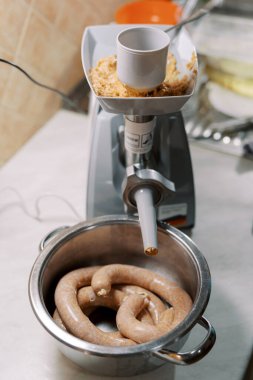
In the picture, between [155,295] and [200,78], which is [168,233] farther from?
[200,78]

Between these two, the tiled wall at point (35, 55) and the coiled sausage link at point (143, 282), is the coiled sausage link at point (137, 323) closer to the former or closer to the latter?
the coiled sausage link at point (143, 282)

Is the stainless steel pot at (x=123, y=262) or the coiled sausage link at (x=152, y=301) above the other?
the stainless steel pot at (x=123, y=262)

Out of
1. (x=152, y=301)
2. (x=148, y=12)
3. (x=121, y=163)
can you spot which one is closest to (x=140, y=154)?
(x=121, y=163)

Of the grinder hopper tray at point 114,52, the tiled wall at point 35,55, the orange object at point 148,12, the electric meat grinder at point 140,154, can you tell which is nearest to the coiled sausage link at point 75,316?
the electric meat grinder at point 140,154

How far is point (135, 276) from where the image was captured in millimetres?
706

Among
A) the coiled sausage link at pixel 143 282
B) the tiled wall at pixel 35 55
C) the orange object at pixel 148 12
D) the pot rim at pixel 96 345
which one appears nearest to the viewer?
the pot rim at pixel 96 345

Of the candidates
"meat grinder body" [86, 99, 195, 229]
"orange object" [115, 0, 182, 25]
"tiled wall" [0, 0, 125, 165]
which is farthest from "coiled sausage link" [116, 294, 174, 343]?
"orange object" [115, 0, 182, 25]

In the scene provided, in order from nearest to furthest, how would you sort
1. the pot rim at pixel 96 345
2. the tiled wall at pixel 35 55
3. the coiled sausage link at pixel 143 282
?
1. the pot rim at pixel 96 345
2. the coiled sausage link at pixel 143 282
3. the tiled wall at pixel 35 55

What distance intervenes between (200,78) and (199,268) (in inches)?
27.2

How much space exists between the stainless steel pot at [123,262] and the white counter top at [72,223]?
0.07 meters

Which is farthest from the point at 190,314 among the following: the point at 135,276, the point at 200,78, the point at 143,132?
the point at 200,78

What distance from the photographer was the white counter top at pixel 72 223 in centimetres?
68

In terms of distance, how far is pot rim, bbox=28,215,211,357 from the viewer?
0.55 m

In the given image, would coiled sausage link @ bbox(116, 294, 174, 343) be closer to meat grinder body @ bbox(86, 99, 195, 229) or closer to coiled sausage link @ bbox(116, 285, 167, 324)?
coiled sausage link @ bbox(116, 285, 167, 324)
